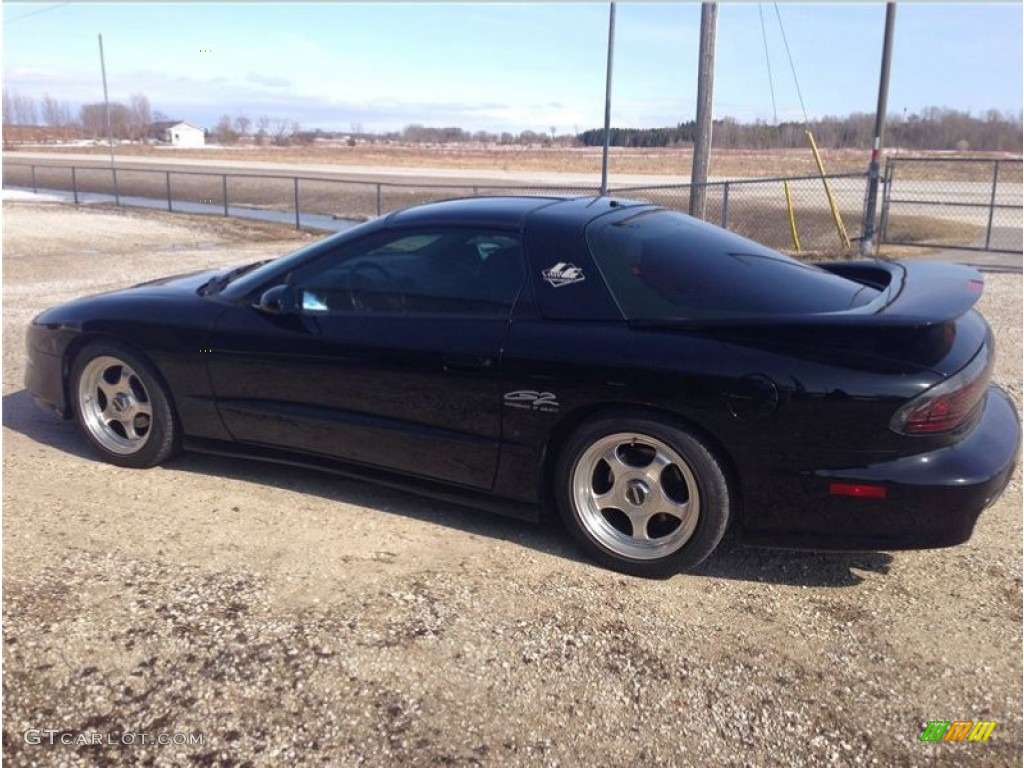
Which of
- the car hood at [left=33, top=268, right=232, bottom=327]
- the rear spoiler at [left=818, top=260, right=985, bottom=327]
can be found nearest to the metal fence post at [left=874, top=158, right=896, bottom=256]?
the rear spoiler at [left=818, top=260, right=985, bottom=327]

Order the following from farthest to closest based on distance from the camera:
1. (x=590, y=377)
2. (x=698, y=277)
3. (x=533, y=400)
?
(x=698, y=277), (x=533, y=400), (x=590, y=377)

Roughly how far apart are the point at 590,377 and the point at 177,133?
53.4 m

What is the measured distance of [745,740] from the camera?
2670 millimetres

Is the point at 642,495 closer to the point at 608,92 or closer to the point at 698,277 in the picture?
the point at 698,277

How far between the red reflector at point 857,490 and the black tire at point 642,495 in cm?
39

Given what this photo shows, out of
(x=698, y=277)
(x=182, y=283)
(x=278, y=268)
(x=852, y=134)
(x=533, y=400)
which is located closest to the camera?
(x=533, y=400)

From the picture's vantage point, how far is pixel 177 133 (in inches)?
2024

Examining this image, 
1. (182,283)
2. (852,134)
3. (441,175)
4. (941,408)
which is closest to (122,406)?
(182,283)

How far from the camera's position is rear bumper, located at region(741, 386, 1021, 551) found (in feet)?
Answer: 10.7

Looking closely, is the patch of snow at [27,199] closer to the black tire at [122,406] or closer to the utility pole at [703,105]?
the utility pole at [703,105]

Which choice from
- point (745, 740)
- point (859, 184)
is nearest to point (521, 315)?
point (745, 740)

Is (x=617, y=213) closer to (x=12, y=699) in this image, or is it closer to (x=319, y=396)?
(x=319, y=396)

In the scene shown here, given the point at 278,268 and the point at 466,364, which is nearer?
the point at 466,364

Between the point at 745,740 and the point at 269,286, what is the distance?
299 cm
